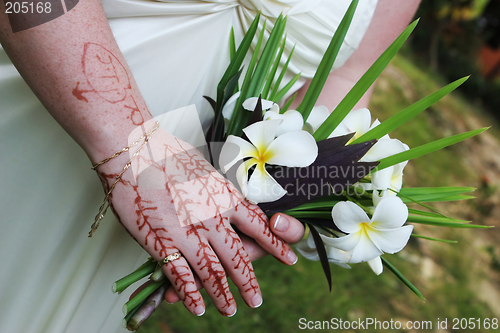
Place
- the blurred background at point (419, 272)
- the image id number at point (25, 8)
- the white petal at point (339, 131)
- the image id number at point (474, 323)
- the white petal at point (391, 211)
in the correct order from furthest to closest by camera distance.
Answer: the image id number at point (474, 323) < the blurred background at point (419, 272) < the white petal at point (339, 131) < the white petal at point (391, 211) < the image id number at point (25, 8)

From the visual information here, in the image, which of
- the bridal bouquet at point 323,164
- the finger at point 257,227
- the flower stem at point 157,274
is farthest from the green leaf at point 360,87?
the flower stem at point 157,274

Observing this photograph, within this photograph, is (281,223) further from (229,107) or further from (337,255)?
(229,107)

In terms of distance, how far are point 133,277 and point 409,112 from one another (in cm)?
67

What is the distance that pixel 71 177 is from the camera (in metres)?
0.78

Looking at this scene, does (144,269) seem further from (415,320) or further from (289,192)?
(415,320)

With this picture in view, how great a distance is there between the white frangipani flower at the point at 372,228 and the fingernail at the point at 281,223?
0.10 meters

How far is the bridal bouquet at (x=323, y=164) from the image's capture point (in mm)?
667

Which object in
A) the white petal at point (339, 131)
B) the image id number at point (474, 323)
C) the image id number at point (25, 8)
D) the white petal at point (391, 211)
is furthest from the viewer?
the image id number at point (474, 323)

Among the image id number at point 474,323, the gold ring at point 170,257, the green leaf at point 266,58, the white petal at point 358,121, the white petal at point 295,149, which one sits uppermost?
the green leaf at point 266,58

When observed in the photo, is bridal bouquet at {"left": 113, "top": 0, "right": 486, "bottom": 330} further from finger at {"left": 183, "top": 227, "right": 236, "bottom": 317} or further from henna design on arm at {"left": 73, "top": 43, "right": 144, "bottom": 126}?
henna design on arm at {"left": 73, "top": 43, "right": 144, "bottom": 126}

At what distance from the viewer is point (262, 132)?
2.19ft

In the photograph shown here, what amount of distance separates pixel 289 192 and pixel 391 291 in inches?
96.0

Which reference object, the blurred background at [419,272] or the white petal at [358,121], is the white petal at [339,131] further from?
the blurred background at [419,272]

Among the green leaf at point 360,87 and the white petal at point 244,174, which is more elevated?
the green leaf at point 360,87
